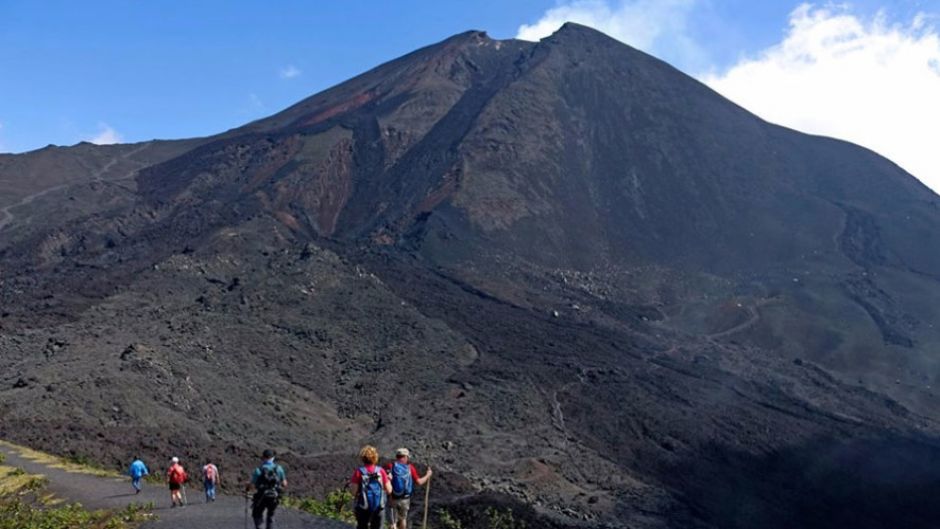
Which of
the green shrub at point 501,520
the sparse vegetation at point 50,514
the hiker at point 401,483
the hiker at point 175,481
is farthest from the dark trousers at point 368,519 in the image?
the green shrub at point 501,520

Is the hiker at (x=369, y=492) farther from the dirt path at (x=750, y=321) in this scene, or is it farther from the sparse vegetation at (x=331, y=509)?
the dirt path at (x=750, y=321)

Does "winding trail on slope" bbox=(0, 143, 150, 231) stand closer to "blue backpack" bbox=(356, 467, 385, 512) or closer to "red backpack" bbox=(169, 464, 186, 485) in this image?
"red backpack" bbox=(169, 464, 186, 485)

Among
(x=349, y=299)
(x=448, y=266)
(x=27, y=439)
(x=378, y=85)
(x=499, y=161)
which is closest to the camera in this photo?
(x=27, y=439)

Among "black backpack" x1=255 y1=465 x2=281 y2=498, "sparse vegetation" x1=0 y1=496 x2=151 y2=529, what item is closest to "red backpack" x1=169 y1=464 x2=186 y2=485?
"sparse vegetation" x1=0 y1=496 x2=151 y2=529

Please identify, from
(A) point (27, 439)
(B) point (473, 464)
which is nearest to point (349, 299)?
(B) point (473, 464)

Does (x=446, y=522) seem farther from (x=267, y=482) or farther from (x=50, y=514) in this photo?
(x=267, y=482)

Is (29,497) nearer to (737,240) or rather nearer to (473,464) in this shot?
(473,464)
